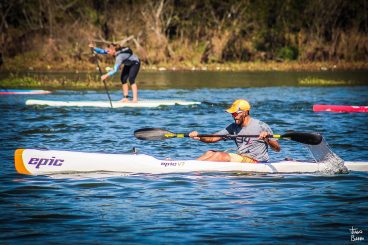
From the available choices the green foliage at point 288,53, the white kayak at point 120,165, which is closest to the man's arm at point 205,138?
the white kayak at point 120,165

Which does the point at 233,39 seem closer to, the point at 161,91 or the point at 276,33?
the point at 276,33

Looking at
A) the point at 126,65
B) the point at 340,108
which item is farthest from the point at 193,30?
the point at 340,108

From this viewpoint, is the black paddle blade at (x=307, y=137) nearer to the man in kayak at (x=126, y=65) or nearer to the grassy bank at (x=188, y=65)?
the man in kayak at (x=126, y=65)

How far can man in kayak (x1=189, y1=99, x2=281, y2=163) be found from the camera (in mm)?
13398

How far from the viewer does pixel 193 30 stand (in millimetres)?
54219

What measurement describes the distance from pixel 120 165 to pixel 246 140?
2.16 metres

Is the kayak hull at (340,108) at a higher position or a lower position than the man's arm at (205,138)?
lower

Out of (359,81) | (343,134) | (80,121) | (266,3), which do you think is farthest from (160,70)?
(343,134)

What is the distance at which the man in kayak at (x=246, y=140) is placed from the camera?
13.4 metres

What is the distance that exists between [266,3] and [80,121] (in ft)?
109

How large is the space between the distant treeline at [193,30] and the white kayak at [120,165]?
37.6m

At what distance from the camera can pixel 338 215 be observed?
1081cm

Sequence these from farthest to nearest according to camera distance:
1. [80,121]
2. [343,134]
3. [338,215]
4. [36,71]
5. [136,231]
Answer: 1. [36,71]
2. [80,121]
3. [343,134]
4. [338,215]
5. [136,231]

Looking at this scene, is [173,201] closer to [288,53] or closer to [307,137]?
[307,137]
